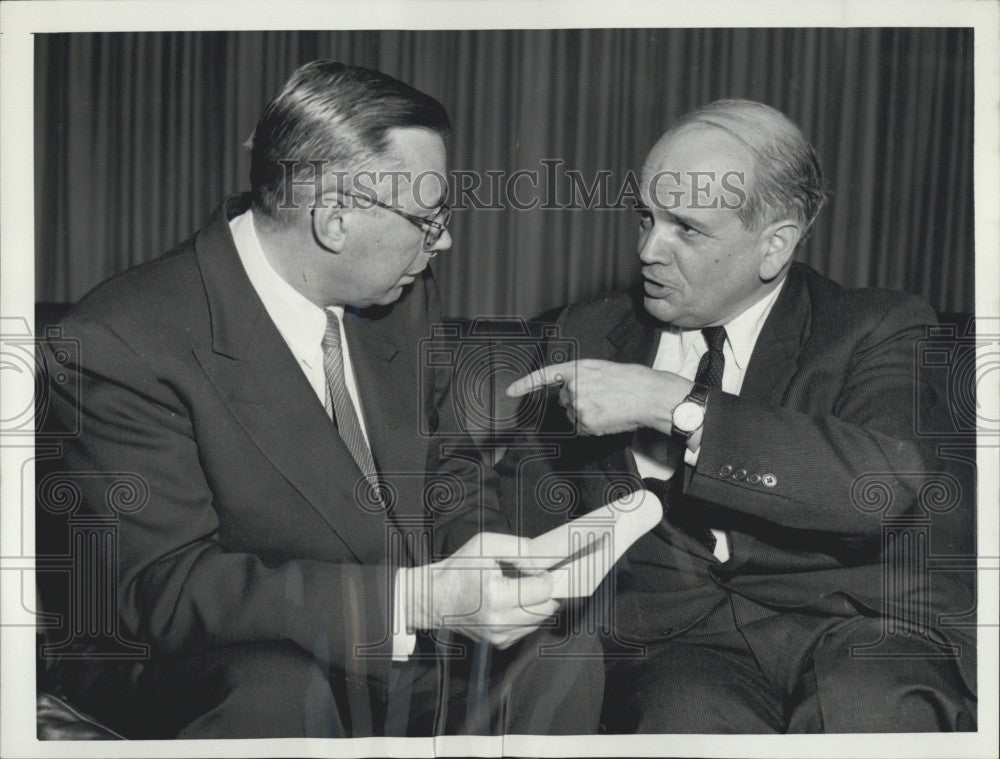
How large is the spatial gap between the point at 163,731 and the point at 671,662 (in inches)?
44.1

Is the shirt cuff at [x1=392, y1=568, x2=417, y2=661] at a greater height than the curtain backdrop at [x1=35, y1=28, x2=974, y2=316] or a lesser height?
lesser

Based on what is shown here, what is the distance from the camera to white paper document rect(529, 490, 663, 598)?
2285 millimetres

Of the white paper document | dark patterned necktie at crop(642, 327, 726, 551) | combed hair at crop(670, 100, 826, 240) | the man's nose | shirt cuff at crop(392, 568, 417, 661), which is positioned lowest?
shirt cuff at crop(392, 568, 417, 661)

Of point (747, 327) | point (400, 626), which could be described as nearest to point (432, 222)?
Result: point (747, 327)

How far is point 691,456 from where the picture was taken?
2.21 meters

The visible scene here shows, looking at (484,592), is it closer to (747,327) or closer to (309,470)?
(309,470)

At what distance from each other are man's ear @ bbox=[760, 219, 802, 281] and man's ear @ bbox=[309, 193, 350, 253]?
2.99ft

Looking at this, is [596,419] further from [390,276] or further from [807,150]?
[807,150]

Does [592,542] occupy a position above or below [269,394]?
below

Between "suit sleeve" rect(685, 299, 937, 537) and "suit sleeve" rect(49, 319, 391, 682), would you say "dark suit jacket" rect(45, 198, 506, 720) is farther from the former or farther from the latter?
"suit sleeve" rect(685, 299, 937, 537)

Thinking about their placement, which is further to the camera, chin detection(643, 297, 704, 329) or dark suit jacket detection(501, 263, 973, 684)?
chin detection(643, 297, 704, 329)

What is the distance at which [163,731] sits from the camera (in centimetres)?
226

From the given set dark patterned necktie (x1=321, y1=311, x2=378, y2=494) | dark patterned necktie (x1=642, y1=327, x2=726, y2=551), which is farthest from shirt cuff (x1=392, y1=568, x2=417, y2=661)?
dark patterned necktie (x1=642, y1=327, x2=726, y2=551)

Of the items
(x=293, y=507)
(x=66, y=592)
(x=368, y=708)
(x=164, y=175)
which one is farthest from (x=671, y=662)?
(x=164, y=175)
